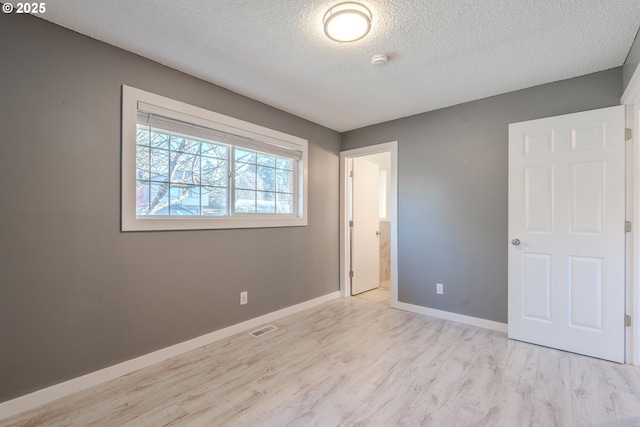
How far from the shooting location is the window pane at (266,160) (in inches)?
124

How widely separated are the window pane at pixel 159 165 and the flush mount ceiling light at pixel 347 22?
62.4 inches

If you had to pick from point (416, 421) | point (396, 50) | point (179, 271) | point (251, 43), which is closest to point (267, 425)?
point (416, 421)

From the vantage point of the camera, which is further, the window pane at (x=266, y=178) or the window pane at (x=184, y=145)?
the window pane at (x=266, y=178)

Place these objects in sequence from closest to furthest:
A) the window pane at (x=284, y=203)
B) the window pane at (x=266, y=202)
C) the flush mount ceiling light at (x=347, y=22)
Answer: the flush mount ceiling light at (x=347, y=22) < the window pane at (x=266, y=202) < the window pane at (x=284, y=203)

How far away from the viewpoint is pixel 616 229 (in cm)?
227

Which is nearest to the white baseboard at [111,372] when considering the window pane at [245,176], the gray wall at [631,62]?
the window pane at [245,176]

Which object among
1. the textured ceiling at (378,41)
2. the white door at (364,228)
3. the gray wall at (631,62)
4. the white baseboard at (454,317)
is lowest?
the white baseboard at (454,317)

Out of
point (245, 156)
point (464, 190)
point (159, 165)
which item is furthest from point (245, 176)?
point (464, 190)

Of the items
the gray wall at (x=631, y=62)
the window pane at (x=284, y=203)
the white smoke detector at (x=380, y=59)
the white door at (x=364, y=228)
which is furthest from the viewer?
the white door at (x=364, y=228)

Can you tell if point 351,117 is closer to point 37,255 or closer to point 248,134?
point 248,134

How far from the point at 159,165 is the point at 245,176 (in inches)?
32.7

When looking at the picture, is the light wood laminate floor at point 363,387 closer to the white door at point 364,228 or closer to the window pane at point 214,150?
the white door at point 364,228

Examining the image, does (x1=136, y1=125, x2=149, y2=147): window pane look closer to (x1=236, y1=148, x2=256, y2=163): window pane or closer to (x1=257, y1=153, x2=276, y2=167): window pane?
(x1=236, y1=148, x2=256, y2=163): window pane

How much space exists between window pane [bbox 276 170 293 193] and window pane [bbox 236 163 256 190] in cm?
35
